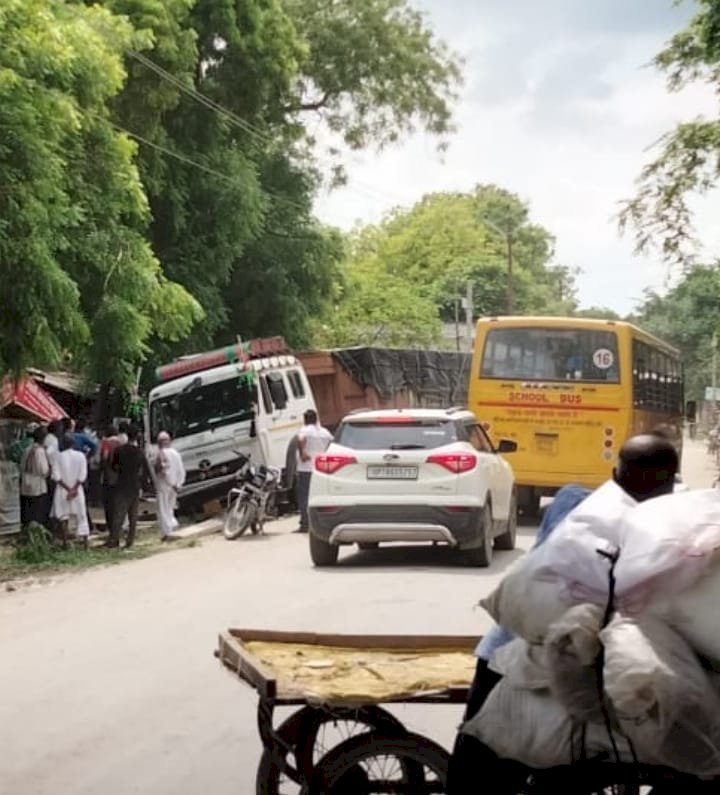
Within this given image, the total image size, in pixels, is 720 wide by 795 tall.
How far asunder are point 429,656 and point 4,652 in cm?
573

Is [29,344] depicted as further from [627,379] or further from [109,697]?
[627,379]

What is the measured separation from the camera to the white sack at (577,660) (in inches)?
129

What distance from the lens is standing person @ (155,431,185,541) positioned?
19.6 meters

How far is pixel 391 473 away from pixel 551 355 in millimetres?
6791

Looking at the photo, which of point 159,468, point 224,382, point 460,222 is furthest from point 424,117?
point 460,222

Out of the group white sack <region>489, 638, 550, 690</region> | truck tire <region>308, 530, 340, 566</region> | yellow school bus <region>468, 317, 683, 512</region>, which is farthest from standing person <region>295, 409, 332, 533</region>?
white sack <region>489, 638, 550, 690</region>

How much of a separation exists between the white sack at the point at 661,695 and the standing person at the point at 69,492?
15.0 m

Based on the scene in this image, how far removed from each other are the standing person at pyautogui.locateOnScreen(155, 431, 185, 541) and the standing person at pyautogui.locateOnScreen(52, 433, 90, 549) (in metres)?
1.79

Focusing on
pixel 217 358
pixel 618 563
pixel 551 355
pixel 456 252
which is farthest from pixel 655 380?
pixel 456 252

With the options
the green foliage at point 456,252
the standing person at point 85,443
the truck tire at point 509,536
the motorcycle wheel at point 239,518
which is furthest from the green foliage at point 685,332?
the truck tire at point 509,536

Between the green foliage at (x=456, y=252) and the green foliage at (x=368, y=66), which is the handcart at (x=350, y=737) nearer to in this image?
the green foliage at (x=368, y=66)

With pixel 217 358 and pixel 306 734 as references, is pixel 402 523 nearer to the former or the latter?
pixel 306 734

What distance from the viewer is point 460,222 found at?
84.6 meters

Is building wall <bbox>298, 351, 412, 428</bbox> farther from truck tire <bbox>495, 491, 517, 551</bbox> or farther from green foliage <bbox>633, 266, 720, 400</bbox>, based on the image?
green foliage <bbox>633, 266, 720, 400</bbox>
